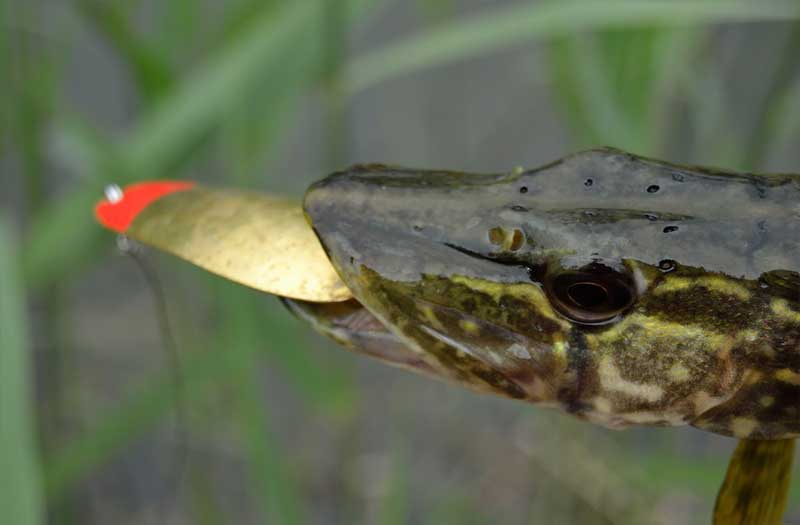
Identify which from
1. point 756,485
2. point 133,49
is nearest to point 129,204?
point 756,485

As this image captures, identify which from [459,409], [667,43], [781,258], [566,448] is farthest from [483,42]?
[459,409]

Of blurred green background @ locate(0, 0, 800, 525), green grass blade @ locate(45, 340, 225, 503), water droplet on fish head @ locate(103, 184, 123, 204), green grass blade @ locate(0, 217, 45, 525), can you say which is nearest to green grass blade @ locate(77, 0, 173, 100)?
blurred green background @ locate(0, 0, 800, 525)

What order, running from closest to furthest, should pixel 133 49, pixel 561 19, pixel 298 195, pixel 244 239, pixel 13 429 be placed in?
pixel 244 239 < pixel 13 429 < pixel 561 19 < pixel 133 49 < pixel 298 195

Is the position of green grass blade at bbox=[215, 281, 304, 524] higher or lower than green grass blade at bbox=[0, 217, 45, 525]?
higher

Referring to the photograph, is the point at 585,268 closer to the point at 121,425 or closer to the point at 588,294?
the point at 588,294

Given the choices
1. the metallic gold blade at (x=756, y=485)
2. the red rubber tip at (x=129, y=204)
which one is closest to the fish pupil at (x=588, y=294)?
the metallic gold blade at (x=756, y=485)

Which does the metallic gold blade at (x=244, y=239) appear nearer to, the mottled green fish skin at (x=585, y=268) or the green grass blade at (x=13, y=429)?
the mottled green fish skin at (x=585, y=268)

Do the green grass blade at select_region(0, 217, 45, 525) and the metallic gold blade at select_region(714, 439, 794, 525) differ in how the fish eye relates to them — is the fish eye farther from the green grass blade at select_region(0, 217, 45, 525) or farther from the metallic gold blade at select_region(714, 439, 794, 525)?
the green grass blade at select_region(0, 217, 45, 525)

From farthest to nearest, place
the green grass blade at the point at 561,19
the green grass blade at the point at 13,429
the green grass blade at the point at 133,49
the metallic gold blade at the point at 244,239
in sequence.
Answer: the green grass blade at the point at 133,49 → the green grass blade at the point at 561,19 → the green grass blade at the point at 13,429 → the metallic gold blade at the point at 244,239
